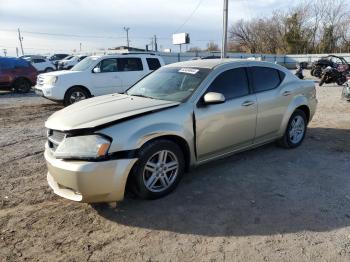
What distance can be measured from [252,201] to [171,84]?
1961 mm

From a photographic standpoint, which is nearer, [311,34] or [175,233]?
[175,233]

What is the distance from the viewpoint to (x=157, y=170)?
4129 mm

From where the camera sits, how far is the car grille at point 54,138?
3.91 meters

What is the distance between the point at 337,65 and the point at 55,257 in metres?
22.0

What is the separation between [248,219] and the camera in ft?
12.4

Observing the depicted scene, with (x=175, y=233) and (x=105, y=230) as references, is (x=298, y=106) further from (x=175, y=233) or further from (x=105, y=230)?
(x=105, y=230)

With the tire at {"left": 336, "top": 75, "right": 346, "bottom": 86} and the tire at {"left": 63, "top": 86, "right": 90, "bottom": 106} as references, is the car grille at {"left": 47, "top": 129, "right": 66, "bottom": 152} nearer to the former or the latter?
the tire at {"left": 63, "top": 86, "right": 90, "bottom": 106}

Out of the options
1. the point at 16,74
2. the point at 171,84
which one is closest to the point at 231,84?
the point at 171,84

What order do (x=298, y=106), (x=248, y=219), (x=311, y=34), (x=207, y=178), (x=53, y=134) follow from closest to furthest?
1. (x=248, y=219)
2. (x=53, y=134)
3. (x=207, y=178)
4. (x=298, y=106)
5. (x=311, y=34)

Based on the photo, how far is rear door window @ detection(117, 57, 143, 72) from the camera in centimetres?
1195

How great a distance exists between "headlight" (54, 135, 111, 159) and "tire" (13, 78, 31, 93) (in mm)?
14417

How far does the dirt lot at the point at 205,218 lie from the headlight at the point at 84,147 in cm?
73

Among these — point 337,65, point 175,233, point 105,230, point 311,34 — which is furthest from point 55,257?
point 311,34

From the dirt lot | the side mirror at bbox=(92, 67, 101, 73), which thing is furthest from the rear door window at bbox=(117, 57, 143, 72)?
the dirt lot
